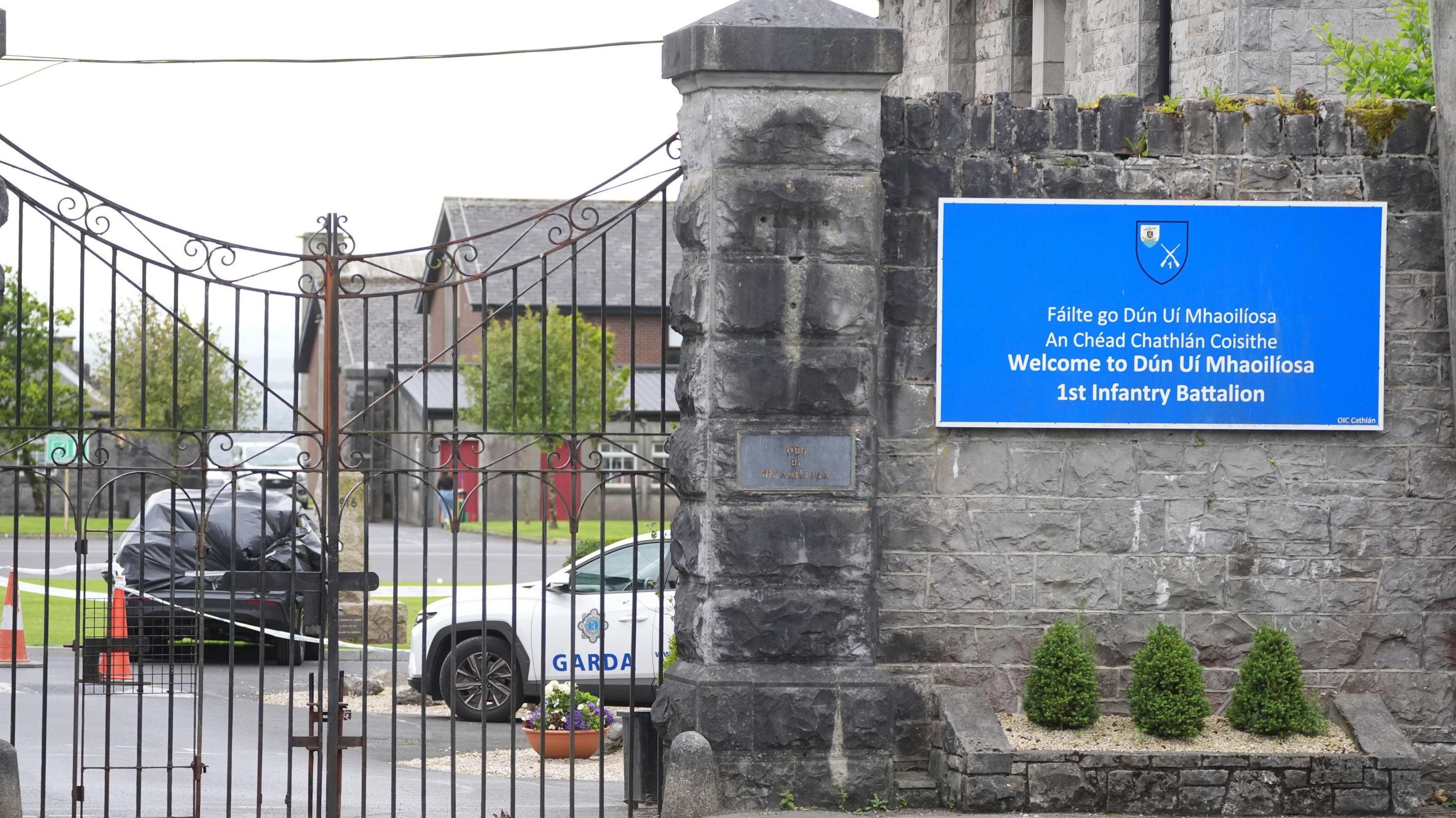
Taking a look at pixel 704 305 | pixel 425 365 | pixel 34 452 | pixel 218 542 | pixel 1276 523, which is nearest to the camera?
pixel 425 365

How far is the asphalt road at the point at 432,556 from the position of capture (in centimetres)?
2622

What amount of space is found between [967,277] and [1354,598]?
2414 mm

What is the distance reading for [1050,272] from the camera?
7.45m

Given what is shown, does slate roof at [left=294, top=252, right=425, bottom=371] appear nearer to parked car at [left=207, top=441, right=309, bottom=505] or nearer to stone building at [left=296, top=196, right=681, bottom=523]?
stone building at [left=296, top=196, right=681, bottom=523]

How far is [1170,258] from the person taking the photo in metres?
7.49

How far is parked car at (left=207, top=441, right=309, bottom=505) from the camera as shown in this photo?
22.1ft

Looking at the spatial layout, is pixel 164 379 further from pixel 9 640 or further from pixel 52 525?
pixel 9 640

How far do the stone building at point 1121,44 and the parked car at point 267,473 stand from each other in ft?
24.2

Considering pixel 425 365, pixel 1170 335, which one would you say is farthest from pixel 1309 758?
pixel 425 365

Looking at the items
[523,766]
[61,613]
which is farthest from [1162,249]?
[61,613]

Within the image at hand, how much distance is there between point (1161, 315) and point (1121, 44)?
7.12m

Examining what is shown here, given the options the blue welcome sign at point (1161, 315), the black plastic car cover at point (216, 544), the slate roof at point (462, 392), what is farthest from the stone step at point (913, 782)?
the slate roof at point (462, 392)

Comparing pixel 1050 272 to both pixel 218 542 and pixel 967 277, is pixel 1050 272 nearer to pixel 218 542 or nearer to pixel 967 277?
pixel 967 277

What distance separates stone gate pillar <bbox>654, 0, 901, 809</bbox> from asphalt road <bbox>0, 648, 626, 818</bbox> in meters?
0.94
